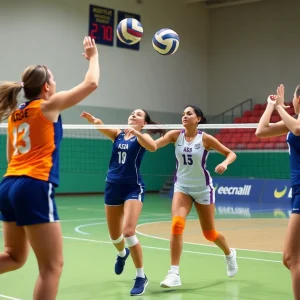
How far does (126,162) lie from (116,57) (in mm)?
16223

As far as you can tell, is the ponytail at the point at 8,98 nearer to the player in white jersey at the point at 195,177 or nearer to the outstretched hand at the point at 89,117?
the outstretched hand at the point at 89,117

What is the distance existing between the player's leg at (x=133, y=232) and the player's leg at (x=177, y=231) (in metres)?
0.25

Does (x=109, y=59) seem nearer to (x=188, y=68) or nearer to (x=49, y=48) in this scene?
(x=49, y=48)

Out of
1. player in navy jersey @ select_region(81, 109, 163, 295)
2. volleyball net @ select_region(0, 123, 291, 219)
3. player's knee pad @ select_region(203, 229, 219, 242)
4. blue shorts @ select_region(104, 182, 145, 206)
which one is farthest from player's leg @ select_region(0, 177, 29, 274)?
volleyball net @ select_region(0, 123, 291, 219)

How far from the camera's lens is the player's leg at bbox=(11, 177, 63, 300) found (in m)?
4.10

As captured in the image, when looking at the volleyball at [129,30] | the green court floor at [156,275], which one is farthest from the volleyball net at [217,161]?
the volleyball at [129,30]

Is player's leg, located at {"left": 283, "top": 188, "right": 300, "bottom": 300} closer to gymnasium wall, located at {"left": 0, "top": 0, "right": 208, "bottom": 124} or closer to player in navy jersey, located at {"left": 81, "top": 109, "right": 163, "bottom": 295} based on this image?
player in navy jersey, located at {"left": 81, "top": 109, "right": 163, "bottom": 295}

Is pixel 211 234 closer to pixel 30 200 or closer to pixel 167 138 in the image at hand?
pixel 167 138

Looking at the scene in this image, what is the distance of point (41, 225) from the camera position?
4113mm

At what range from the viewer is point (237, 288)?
6695mm

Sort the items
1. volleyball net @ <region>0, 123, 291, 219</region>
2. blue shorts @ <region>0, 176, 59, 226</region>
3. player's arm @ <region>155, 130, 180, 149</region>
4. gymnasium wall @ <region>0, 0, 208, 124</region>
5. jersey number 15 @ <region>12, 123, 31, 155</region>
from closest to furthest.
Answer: blue shorts @ <region>0, 176, 59, 226</region> → jersey number 15 @ <region>12, 123, 31, 155</region> → player's arm @ <region>155, 130, 180, 149</region> → volleyball net @ <region>0, 123, 291, 219</region> → gymnasium wall @ <region>0, 0, 208, 124</region>

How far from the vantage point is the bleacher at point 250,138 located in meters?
21.4

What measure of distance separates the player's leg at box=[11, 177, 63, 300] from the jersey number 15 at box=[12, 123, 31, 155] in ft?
0.68

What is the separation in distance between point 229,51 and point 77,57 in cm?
692
